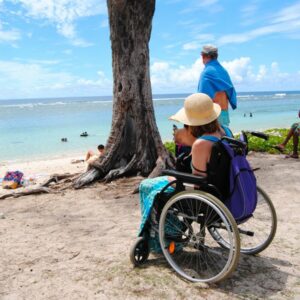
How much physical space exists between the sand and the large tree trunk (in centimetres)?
115

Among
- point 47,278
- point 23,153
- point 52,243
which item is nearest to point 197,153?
point 47,278

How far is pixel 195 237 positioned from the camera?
3119mm

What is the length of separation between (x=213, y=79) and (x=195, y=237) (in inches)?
102

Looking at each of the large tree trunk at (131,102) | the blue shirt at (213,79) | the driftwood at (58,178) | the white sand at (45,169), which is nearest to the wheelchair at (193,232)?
the blue shirt at (213,79)

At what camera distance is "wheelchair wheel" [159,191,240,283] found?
2.70 metres

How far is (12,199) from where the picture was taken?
5.93m

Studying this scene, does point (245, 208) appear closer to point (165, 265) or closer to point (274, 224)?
point (274, 224)

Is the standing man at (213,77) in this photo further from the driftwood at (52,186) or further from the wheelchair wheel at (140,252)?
the driftwood at (52,186)

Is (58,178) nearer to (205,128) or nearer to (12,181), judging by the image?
(12,181)

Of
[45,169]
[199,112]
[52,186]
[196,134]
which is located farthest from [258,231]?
[45,169]

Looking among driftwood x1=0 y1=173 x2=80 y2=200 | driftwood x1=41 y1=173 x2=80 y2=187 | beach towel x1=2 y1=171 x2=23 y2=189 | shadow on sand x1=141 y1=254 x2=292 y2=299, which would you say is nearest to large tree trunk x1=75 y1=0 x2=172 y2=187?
driftwood x1=0 y1=173 x2=80 y2=200

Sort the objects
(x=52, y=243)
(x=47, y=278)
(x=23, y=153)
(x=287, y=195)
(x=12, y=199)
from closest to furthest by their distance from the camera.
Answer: (x=47, y=278)
(x=52, y=243)
(x=287, y=195)
(x=12, y=199)
(x=23, y=153)

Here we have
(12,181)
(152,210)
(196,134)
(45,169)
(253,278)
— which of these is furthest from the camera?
(45,169)

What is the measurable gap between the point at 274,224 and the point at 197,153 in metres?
0.99
